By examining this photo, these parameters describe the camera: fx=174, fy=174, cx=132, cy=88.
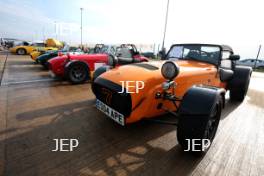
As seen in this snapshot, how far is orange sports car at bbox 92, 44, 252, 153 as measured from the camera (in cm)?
220

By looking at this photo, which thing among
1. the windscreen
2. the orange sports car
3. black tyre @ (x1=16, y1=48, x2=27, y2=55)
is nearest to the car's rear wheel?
the orange sports car

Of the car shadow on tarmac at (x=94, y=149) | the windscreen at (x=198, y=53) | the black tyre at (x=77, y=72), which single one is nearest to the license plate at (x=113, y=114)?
the car shadow on tarmac at (x=94, y=149)

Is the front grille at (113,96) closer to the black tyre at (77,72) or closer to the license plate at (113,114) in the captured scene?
the license plate at (113,114)

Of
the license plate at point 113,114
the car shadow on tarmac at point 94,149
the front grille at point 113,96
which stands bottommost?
the car shadow on tarmac at point 94,149

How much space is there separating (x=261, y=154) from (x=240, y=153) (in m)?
0.33

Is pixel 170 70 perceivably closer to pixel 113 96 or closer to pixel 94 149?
pixel 113 96

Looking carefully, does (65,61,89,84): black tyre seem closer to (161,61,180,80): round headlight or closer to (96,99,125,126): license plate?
(96,99,125,126): license plate

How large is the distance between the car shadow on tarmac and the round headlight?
1048 mm

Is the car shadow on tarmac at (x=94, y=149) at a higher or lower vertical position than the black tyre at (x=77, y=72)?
lower

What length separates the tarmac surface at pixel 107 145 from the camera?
2154 millimetres

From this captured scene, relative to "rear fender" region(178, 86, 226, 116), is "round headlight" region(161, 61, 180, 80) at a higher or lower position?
higher

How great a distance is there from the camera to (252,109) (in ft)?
15.0

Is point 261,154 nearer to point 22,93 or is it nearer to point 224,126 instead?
point 224,126

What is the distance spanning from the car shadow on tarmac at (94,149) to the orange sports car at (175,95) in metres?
0.31
